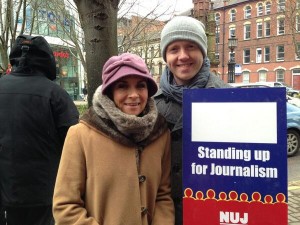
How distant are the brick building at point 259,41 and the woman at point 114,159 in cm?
4410

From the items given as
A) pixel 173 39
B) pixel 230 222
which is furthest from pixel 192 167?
pixel 173 39

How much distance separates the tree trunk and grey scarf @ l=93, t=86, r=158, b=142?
1.21 meters

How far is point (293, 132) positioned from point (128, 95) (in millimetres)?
7512

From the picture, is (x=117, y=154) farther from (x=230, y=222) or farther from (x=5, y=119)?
(x=5, y=119)

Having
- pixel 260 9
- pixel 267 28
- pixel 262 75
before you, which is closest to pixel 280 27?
pixel 267 28

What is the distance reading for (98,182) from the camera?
70.4 inches

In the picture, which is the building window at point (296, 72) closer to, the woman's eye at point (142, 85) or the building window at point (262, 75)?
the building window at point (262, 75)

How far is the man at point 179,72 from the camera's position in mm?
2027

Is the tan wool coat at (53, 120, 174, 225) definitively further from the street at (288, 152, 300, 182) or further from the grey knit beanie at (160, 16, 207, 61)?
the street at (288, 152, 300, 182)

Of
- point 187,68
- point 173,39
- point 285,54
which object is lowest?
point 187,68

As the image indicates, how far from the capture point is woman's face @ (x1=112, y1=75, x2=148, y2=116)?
73.6 inches

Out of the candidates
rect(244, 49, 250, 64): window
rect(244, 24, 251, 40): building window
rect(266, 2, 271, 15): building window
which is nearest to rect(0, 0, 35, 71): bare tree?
rect(266, 2, 271, 15): building window

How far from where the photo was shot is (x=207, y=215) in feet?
5.97

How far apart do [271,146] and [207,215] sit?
47 centimetres
